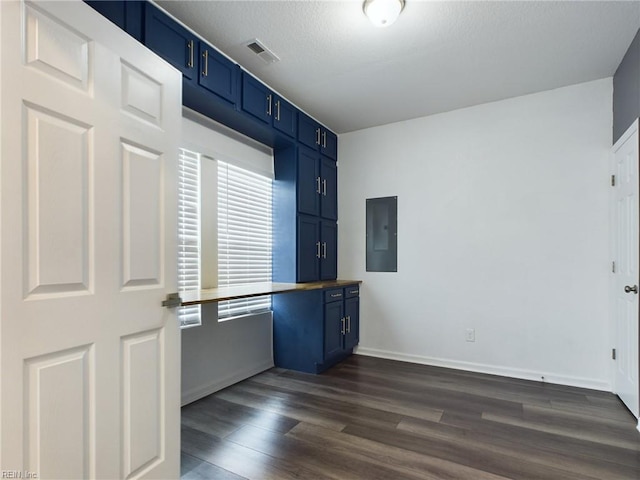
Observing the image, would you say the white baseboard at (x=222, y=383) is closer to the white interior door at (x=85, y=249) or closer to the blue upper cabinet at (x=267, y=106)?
the white interior door at (x=85, y=249)

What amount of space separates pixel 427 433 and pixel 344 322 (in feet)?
5.51

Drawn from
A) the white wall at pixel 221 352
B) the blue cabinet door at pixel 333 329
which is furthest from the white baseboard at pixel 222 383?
the blue cabinet door at pixel 333 329

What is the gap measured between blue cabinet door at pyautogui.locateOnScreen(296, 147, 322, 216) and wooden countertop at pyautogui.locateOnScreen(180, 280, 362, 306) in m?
0.84

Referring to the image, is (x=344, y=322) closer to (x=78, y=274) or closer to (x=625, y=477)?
(x=625, y=477)

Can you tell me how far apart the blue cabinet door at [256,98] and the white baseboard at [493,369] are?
2.79 meters

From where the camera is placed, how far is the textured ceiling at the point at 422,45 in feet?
7.15

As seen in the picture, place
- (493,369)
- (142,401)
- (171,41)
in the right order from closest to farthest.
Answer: (142,401), (171,41), (493,369)

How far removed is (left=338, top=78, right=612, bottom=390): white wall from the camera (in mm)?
3092

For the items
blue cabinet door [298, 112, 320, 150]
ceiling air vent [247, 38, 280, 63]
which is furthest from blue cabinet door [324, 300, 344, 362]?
ceiling air vent [247, 38, 280, 63]

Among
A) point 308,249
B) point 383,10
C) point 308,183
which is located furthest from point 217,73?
point 308,249

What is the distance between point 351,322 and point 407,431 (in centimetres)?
174

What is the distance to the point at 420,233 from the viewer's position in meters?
3.83

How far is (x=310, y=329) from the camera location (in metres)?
3.50

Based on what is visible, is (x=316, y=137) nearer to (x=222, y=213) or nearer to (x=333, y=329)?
(x=222, y=213)
